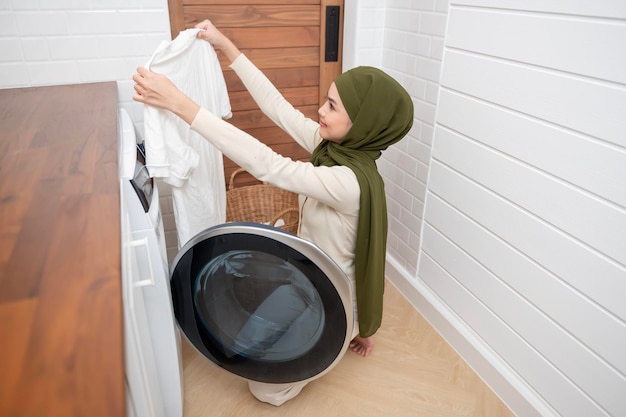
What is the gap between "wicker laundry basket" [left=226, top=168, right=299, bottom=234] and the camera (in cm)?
225

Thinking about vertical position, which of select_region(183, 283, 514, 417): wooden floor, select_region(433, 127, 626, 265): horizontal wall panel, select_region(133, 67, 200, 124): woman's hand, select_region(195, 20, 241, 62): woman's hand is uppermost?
select_region(195, 20, 241, 62): woman's hand

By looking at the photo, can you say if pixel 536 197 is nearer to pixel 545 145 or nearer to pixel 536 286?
pixel 545 145

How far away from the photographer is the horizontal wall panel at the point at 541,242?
131cm

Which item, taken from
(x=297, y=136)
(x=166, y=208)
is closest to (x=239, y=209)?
(x=166, y=208)

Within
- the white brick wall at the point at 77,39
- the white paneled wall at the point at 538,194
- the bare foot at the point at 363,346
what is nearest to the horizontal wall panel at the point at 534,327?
the white paneled wall at the point at 538,194

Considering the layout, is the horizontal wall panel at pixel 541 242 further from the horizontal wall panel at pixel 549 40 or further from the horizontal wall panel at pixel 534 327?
the horizontal wall panel at pixel 549 40

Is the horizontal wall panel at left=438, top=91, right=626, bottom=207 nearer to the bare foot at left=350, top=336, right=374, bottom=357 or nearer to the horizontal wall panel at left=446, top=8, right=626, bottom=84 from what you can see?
the horizontal wall panel at left=446, top=8, right=626, bottom=84

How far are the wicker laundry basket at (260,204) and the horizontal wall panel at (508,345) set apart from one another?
64 cm

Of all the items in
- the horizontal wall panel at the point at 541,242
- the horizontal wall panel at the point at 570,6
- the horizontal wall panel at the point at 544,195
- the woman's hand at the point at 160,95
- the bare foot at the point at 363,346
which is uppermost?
the horizontal wall panel at the point at 570,6

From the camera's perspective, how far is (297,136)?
74.7 inches

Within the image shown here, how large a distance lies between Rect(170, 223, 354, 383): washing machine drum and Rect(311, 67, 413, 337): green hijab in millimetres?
289

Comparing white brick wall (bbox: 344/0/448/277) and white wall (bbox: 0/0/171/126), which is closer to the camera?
white wall (bbox: 0/0/171/126)

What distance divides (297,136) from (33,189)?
3.55 feet

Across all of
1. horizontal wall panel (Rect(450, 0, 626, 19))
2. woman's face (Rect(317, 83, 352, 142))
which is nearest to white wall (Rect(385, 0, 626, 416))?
horizontal wall panel (Rect(450, 0, 626, 19))
